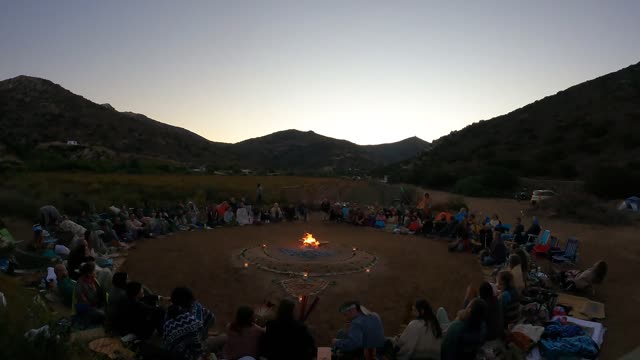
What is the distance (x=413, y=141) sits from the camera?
11906 centimetres

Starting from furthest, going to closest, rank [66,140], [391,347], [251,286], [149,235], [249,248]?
[66,140] → [149,235] → [249,248] → [251,286] → [391,347]

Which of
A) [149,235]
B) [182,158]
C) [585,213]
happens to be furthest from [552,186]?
[182,158]

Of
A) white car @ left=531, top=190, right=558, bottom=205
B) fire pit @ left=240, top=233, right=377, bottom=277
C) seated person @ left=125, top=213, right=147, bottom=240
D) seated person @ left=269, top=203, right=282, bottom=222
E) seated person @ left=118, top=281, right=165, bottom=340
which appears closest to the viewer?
seated person @ left=118, top=281, right=165, bottom=340

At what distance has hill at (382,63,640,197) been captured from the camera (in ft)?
127

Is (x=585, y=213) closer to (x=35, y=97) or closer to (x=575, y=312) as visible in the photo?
(x=575, y=312)

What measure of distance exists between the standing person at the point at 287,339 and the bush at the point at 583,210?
1821cm

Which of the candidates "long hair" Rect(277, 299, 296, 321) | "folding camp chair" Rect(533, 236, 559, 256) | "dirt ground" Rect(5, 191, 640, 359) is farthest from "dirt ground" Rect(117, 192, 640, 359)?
"long hair" Rect(277, 299, 296, 321)

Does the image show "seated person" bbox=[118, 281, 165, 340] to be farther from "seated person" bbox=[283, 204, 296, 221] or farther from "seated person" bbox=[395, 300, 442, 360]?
"seated person" bbox=[283, 204, 296, 221]

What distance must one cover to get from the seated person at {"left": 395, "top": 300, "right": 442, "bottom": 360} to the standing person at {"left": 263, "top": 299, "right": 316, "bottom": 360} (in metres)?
1.23

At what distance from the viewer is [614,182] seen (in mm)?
26688

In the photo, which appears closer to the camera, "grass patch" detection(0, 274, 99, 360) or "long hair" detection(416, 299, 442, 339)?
"grass patch" detection(0, 274, 99, 360)

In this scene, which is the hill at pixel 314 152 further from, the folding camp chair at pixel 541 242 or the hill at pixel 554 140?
the folding camp chair at pixel 541 242

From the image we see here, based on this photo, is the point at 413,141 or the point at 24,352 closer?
the point at 24,352

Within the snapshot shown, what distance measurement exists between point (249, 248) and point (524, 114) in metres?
49.5
